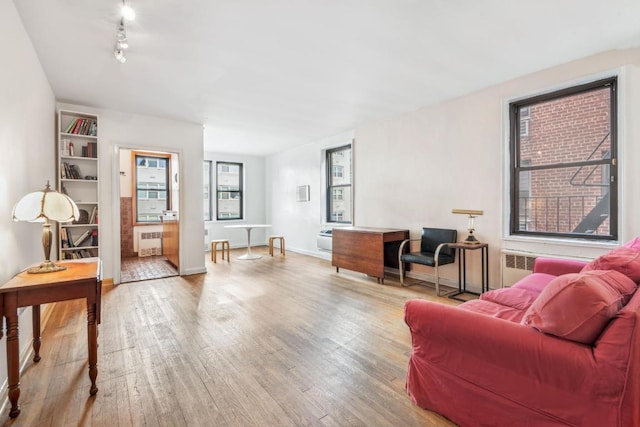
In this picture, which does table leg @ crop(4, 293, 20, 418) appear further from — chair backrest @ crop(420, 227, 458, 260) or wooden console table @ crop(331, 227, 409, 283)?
chair backrest @ crop(420, 227, 458, 260)

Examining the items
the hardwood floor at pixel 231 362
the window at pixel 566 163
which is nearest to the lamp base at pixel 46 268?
the hardwood floor at pixel 231 362

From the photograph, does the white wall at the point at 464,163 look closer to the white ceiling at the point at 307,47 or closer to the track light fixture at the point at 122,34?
the white ceiling at the point at 307,47

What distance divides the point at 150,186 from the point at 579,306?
8.04 m

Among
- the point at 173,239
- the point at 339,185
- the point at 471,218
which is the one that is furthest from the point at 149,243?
the point at 471,218

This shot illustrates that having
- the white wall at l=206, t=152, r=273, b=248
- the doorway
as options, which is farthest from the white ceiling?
the white wall at l=206, t=152, r=273, b=248

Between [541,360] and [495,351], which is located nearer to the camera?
[541,360]

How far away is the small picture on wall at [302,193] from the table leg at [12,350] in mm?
5540

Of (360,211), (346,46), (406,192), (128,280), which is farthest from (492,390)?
(128,280)

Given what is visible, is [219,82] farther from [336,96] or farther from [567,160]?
[567,160]

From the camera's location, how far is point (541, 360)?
4.19ft

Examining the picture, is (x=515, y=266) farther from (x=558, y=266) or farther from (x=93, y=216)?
(x=93, y=216)

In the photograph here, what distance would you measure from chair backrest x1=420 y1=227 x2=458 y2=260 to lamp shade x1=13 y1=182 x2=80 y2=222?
3.82m

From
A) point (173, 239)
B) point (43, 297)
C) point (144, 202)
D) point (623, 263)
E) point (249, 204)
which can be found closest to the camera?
point (623, 263)

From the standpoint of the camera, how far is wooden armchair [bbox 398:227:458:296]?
3.76 metres
